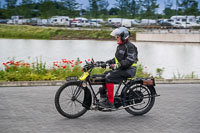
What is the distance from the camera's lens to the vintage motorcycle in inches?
268

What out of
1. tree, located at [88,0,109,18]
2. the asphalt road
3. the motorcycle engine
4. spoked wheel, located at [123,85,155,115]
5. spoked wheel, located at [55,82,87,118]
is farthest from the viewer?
tree, located at [88,0,109,18]

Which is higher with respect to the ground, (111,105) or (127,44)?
(127,44)

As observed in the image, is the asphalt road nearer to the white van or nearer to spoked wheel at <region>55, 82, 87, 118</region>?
spoked wheel at <region>55, 82, 87, 118</region>

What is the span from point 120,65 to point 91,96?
82cm

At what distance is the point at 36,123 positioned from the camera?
21.9 ft

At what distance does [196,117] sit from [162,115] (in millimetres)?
685

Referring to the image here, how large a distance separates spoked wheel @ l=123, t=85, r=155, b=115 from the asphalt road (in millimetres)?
144

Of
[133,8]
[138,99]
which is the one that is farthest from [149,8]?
[138,99]

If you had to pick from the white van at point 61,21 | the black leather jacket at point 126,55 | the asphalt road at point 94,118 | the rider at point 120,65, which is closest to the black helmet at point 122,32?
the rider at point 120,65

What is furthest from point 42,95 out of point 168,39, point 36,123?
point 168,39

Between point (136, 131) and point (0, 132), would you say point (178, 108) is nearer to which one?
point (136, 131)

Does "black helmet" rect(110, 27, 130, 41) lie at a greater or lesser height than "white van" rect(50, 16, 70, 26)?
greater

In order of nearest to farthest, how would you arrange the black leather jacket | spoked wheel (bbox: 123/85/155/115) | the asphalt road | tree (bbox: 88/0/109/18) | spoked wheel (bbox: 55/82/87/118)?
the asphalt road < spoked wheel (bbox: 55/82/87/118) < the black leather jacket < spoked wheel (bbox: 123/85/155/115) < tree (bbox: 88/0/109/18)

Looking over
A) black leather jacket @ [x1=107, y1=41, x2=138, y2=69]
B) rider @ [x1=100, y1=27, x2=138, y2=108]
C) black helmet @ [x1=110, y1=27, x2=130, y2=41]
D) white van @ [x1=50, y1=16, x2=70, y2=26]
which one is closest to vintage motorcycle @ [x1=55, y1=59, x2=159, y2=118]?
rider @ [x1=100, y1=27, x2=138, y2=108]
